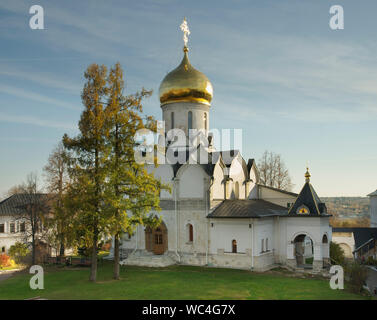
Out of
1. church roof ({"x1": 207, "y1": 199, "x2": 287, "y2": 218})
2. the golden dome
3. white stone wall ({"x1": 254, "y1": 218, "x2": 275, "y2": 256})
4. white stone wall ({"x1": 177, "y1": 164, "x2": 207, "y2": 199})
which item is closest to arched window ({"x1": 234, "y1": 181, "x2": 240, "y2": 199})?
church roof ({"x1": 207, "y1": 199, "x2": 287, "y2": 218})

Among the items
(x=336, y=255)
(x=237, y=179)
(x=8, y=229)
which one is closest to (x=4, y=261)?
(x=8, y=229)

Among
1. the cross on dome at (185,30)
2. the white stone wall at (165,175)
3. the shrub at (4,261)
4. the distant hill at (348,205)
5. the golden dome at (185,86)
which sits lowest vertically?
the distant hill at (348,205)

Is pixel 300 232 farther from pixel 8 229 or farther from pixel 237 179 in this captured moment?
pixel 8 229

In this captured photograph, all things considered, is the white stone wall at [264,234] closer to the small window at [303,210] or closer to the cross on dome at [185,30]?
the small window at [303,210]

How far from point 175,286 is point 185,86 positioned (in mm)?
15233

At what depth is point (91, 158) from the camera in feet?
60.7

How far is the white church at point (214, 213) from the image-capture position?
2345 cm

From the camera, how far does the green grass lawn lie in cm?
1666

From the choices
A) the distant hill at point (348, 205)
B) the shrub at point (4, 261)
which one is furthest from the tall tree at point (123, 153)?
the distant hill at point (348, 205)

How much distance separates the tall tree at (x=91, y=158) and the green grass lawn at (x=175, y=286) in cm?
267

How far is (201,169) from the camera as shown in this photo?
25734 millimetres
